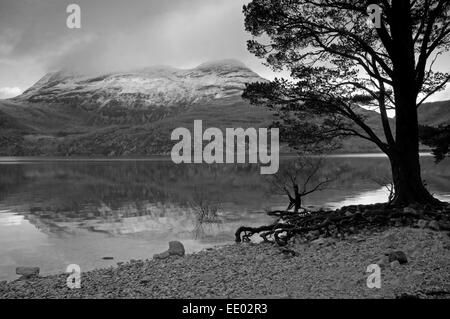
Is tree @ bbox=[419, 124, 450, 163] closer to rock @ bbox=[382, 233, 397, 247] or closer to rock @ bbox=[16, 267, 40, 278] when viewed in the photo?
rock @ bbox=[382, 233, 397, 247]

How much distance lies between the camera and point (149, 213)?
114 feet

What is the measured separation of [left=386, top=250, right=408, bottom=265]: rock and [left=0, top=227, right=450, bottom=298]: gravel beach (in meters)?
0.15

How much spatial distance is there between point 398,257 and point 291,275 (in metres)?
2.85

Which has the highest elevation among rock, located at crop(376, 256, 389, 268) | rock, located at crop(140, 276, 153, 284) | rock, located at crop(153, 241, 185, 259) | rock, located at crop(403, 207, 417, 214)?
rock, located at crop(403, 207, 417, 214)

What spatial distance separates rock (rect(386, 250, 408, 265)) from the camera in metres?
11.3

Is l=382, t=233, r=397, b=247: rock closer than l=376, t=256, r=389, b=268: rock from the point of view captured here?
No

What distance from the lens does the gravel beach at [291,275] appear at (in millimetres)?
10039

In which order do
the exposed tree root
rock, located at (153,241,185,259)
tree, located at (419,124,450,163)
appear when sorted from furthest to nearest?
1. rock, located at (153,241,185,259)
2. the exposed tree root
3. tree, located at (419,124,450,163)

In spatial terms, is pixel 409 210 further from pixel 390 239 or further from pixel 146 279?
pixel 146 279

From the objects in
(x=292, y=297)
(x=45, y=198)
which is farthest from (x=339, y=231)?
(x=45, y=198)

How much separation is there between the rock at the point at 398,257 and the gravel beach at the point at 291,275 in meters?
0.15

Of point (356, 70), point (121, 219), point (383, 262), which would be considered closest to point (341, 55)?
point (356, 70)

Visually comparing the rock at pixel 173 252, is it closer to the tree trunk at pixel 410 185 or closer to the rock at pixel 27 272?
the rock at pixel 27 272

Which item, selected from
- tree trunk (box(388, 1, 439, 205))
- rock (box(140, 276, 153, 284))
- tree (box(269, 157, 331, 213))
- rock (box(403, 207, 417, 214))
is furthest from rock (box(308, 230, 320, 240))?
tree (box(269, 157, 331, 213))
